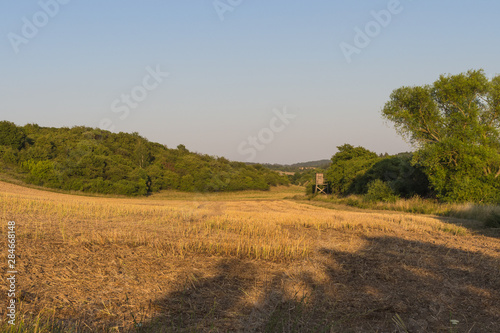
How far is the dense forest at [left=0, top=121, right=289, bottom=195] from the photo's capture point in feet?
173

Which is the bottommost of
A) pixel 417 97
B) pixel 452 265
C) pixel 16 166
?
pixel 452 265

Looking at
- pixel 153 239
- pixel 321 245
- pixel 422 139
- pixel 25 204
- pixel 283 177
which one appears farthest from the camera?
pixel 283 177

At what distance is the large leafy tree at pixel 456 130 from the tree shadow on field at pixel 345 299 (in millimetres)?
20253

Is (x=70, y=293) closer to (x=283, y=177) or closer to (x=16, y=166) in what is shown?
(x=16, y=166)

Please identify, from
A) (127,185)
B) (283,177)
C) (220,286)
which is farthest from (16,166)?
(220,286)

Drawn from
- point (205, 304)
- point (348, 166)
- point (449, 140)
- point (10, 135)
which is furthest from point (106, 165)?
point (205, 304)

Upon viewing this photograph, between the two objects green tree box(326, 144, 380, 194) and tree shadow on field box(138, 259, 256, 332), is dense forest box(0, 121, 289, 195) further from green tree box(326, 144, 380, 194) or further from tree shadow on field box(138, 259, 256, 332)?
tree shadow on field box(138, 259, 256, 332)

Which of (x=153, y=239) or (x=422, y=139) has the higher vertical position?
(x=422, y=139)

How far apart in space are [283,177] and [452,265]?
77.4 meters

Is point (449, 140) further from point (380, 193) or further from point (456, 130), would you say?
point (380, 193)

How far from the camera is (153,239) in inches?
398

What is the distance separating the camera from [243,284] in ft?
22.0

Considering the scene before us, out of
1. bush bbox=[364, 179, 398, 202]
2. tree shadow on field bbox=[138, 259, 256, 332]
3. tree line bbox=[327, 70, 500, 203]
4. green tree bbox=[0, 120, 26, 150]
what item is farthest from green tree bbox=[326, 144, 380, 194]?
green tree bbox=[0, 120, 26, 150]

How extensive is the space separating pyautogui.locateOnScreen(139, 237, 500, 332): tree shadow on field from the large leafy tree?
20.3 meters
